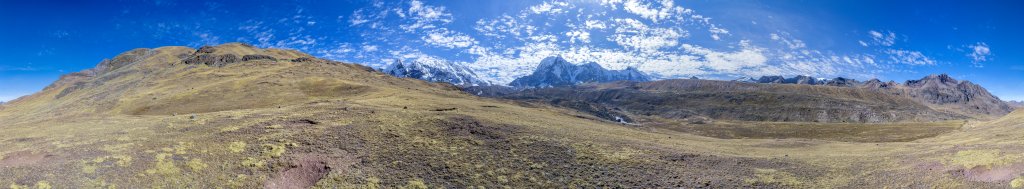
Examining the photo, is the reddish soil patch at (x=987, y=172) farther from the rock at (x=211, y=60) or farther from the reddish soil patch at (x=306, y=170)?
the rock at (x=211, y=60)

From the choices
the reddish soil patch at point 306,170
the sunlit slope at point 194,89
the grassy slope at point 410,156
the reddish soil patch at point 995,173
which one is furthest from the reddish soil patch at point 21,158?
the reddish soil patch at point 995,173

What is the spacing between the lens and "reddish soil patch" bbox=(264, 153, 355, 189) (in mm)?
36344

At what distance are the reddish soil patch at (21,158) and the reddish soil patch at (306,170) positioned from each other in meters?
16.3

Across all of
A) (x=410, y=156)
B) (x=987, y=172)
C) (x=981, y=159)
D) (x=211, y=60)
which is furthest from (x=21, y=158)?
(x=211, y=60)

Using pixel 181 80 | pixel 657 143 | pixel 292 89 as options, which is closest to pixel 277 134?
pixel 657 143

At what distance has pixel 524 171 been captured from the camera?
42156 millimetres

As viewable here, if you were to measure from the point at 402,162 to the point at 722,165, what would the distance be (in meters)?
26.8

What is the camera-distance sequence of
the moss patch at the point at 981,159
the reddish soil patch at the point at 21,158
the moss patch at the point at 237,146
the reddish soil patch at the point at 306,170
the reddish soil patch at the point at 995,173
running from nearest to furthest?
the reddish soil patch at the point at 995,173 → the reddish soil patch at the point at 21,158 → the reddish soil patch at the point at 306,170 → the moss patch at the point at 981,159 → the moss patch at the point at 237,146

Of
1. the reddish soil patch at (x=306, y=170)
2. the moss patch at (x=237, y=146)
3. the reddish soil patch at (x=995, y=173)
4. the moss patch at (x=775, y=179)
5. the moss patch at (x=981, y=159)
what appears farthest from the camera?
the moss patch at (x=237, y=146)

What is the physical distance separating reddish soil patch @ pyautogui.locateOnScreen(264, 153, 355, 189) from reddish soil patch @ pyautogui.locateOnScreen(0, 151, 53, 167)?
643 inches

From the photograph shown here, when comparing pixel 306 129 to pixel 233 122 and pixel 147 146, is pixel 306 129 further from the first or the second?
pixel 147 146

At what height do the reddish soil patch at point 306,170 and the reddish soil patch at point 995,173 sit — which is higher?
the reddish soil patch at point 995,173

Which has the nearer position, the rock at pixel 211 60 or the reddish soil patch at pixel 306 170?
the reddish soil patch at pixel 306 170

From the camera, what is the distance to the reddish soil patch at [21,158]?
35.7 metres
